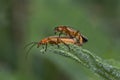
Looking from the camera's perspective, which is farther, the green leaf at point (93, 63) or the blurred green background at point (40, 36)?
the blurred green background at point (40, 36)

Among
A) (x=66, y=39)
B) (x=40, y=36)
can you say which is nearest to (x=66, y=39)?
(x=66, y=39)

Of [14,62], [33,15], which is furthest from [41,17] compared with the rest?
[14,62]

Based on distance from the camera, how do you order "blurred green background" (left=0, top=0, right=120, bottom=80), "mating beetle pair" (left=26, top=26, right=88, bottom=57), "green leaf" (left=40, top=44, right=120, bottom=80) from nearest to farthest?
"green leaf" (left=40, top=44, right=120, bottom=80)
"mating beetle pair" (left=26, top=26, right=88, bottom=57)
"blurred green background" (left=0, top=0, right=120, bottom=80)

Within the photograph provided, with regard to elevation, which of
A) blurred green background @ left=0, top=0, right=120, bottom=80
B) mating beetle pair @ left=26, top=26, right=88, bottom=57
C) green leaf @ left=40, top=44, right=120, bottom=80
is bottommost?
green leaf @ left=40, top=44, right=120, bottom=80

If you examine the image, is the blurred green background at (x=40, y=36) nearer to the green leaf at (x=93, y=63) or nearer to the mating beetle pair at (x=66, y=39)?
the mating beetle pair at (x=66, y=39)

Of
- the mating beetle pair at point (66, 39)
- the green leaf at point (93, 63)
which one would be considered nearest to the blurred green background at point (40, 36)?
the mating beetle pair at point (66, 39)

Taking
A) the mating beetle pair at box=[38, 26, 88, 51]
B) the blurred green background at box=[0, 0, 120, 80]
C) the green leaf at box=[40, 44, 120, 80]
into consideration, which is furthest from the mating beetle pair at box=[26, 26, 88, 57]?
the blurred green background at box=[0, 0, 120, 80]

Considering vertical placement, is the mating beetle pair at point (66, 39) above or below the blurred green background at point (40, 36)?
below

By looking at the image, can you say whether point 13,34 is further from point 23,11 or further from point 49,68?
point 49,68

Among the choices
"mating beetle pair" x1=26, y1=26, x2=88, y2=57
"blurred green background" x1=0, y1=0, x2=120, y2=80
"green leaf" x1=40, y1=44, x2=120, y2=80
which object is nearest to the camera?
"green leaf" x1=40, y1=44, x2=120, y2=80

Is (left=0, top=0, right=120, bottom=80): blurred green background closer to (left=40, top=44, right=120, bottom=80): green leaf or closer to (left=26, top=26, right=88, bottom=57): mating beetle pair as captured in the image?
(left=26, top=26, right=88, bottom=57): mating beetle pair
